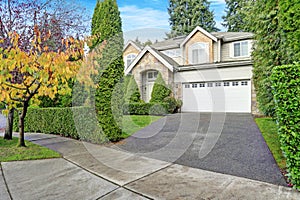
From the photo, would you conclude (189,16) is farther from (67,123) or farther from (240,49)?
(67,123)

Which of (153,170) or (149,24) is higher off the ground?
(149,24)

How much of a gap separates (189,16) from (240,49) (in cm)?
2132

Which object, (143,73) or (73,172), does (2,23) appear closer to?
(73,172)

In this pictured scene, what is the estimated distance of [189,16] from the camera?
115 ft

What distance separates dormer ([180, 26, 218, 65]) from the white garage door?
2.81 m

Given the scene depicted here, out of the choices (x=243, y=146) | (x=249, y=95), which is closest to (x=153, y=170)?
(x=243, y=146)

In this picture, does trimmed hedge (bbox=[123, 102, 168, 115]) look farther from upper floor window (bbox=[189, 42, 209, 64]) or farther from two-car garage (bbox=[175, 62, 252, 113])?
upper floor window (bbox=[189, 42, 209, 64])

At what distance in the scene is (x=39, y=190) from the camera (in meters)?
3.40

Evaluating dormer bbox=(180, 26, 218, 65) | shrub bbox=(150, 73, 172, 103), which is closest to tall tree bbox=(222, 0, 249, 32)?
dormer bbox=(180, 26, 218, 65)

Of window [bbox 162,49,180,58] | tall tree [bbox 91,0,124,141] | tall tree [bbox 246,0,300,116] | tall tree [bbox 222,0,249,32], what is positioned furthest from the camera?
tall tree [bbox 222,0,249,32]

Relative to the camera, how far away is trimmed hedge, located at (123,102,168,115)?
13.7m

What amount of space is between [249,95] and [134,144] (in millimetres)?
10717

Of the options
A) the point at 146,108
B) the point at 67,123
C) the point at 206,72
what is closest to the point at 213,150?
the point at 67,123

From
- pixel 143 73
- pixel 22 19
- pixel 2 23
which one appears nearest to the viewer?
pixel 2 23
